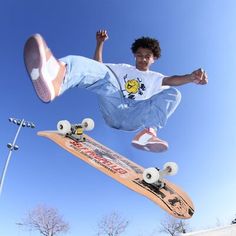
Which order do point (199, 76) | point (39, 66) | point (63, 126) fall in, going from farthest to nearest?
point (63, 126) → point (199, 76) → point (39, 66)

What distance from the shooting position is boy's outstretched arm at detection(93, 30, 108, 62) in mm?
6023

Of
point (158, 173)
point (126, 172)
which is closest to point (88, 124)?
point (126, 172)

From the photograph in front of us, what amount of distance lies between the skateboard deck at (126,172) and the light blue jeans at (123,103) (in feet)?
2.29

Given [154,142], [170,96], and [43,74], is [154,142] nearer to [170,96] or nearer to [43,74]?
[170,96]

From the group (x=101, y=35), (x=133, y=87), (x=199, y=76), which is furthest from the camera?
(x=101, y=35)

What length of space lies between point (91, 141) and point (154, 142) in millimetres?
1667

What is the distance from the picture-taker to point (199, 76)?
5.30 meters

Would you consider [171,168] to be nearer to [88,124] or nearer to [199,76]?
[199,76]

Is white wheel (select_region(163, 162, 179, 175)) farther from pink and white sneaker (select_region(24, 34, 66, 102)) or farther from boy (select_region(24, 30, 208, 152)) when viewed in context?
pink and white sneaker (select_region(24, 34, 66, 102))

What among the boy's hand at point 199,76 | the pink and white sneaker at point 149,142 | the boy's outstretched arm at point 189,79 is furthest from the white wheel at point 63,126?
the boy's hand at point 199,76

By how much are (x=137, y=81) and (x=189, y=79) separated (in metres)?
0.96

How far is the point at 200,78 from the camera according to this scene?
209 inches

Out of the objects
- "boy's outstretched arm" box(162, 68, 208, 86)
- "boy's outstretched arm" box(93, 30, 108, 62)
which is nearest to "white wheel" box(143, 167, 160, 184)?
"boy's outstretched arm" box(162, 68, 208, 86)

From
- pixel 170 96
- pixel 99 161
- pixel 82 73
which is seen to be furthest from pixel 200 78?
pixel 99 161
